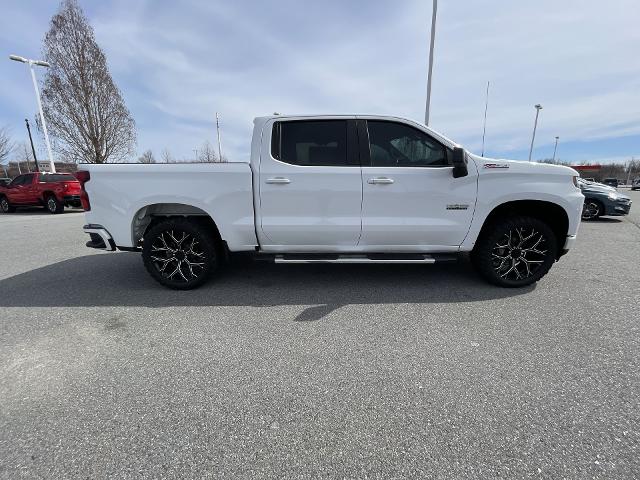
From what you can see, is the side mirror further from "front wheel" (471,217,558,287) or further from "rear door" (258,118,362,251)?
"rear door" (258,118,362,251)

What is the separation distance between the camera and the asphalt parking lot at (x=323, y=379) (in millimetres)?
1698

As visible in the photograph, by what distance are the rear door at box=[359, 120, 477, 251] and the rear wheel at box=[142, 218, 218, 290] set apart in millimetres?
1948

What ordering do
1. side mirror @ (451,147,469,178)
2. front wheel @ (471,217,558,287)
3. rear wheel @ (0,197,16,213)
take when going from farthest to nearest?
rear wheel @ (0,197,16,213) → front wheel @ (471,217,558,287) → side mirror @ (451,147,469,178)

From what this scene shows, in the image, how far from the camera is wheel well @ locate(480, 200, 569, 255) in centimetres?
384

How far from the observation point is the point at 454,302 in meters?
3.55

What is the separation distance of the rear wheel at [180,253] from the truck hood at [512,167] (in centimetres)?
338

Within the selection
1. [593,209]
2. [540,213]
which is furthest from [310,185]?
[593,209]

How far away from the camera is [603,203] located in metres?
9.80

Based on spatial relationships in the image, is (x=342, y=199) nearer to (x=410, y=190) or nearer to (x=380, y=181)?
(x=380, y=181)

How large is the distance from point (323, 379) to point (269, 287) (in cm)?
189

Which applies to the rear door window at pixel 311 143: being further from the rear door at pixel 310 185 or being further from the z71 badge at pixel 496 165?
the z71 badge at pixel 496 165

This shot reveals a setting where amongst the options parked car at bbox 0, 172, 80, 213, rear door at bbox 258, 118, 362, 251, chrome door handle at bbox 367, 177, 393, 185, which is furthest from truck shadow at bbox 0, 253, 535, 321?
parked car at bbox 0, 172, 80, 213

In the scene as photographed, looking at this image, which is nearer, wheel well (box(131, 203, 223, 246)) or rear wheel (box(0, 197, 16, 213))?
wheel well (box(131, 203, 223, 246))

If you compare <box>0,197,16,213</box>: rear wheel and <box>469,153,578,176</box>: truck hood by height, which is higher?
<box>469,153,578,176</box>: truck hood
